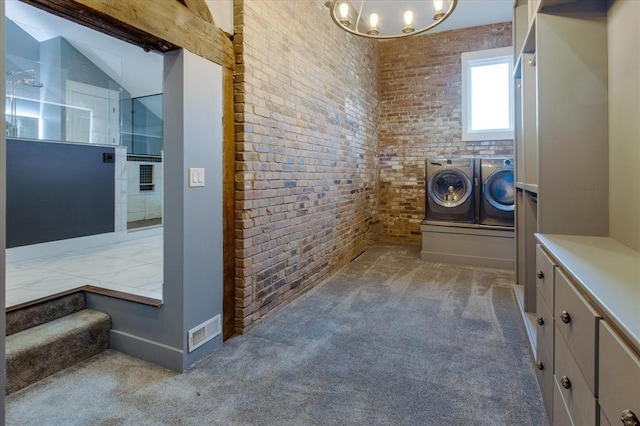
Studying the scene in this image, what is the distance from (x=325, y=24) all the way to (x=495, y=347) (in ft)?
11.6

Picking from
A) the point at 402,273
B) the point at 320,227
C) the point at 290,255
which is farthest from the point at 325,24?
the point at 402,273

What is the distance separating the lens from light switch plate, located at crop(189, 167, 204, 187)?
2.10 m

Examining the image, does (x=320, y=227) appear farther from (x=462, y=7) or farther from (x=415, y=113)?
(x=462, y=7)

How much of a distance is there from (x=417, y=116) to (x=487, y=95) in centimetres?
111

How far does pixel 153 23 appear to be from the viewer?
1.82 m

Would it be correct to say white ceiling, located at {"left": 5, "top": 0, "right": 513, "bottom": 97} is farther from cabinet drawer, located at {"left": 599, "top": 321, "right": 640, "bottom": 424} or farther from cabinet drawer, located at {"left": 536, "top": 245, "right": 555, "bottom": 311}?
cabinet drawer, located at {"left": 599, "top": 321, "right": 640, "bottom": 424}

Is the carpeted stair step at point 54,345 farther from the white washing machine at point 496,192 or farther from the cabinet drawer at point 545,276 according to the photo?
the white washing machine at point 496,192

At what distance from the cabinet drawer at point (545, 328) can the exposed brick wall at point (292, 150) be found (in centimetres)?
187

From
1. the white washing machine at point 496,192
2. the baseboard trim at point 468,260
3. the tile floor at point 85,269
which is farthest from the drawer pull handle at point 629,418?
the white washing machine at point 496,192

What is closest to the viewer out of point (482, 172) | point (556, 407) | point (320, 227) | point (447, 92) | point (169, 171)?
point (556, 407)

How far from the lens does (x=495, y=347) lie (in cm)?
232

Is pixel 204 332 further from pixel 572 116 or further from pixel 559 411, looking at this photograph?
pixel 572 116

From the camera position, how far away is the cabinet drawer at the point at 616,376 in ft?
2.36

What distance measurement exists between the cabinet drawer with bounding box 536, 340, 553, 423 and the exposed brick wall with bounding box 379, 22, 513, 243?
13.6 feet
